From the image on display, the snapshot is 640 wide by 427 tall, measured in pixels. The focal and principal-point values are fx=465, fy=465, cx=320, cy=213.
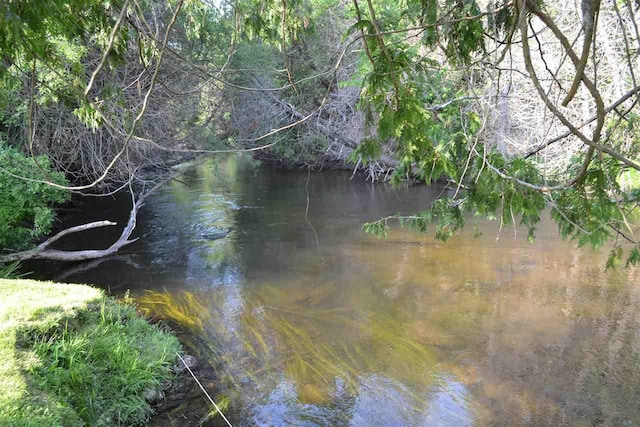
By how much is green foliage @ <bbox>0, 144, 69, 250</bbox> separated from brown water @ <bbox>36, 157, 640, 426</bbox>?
0.85 meters

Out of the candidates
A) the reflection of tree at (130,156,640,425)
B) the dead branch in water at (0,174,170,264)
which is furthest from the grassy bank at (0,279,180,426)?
the dead branch in water at (0,174,170,264)

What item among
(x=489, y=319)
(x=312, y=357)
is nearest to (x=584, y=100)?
(x=489, y=319)

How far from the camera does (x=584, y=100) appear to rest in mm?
9984

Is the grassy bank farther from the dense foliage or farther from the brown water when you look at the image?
the dense foliage

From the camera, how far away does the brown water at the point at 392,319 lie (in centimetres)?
500

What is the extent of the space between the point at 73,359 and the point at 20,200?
4600mm

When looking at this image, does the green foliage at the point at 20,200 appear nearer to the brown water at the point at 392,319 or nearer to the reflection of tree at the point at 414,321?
the brown water at the point at 392,319

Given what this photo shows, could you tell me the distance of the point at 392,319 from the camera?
6.83 m

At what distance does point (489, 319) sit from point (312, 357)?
8.92ft

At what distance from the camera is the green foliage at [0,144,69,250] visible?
7691mm

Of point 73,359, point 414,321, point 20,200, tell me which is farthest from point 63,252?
point 414,321

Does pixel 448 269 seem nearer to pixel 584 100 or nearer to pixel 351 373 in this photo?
pixel 351 373

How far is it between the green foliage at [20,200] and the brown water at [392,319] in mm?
854

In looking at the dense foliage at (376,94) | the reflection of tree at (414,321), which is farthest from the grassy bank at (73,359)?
the dense foliage at (376,94)
